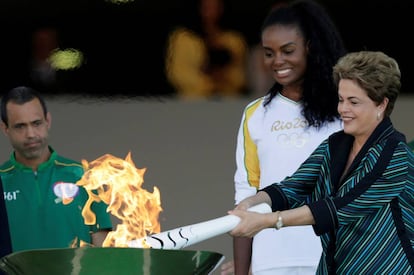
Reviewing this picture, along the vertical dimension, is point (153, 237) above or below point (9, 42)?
below

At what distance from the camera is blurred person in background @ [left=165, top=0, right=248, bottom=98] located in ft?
27.1

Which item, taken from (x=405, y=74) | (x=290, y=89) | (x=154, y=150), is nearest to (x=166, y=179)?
(x=154, y=150)

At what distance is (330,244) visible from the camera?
4578mm

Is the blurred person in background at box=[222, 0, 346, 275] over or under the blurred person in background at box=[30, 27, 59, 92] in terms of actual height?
under

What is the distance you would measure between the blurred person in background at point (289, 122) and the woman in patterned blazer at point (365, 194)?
1.99 ft

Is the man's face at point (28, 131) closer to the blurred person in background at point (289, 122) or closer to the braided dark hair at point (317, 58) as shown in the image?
the blurred person in background at point (289, 122)

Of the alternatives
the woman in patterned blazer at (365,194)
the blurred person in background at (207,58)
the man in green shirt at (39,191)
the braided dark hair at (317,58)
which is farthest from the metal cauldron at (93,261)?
the blurred person in background at (207,58)

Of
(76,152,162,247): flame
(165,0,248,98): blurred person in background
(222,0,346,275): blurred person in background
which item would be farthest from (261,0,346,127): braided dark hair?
(165,0,248,98): blurred person in background

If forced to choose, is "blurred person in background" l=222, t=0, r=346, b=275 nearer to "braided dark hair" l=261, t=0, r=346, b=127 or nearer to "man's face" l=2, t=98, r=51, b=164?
"braided dark hair" l=261, t=0, r=346, b=127

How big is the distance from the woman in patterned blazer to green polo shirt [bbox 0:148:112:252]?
1.49 metres

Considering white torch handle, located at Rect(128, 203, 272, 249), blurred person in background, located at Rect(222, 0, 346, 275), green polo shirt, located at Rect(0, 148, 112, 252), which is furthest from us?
green polo shirt, located at Rect(0, 148, 112, 252)

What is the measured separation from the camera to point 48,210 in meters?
5.95

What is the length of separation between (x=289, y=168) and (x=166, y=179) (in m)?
2.96

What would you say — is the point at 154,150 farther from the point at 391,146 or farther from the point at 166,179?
the point at 391,146
